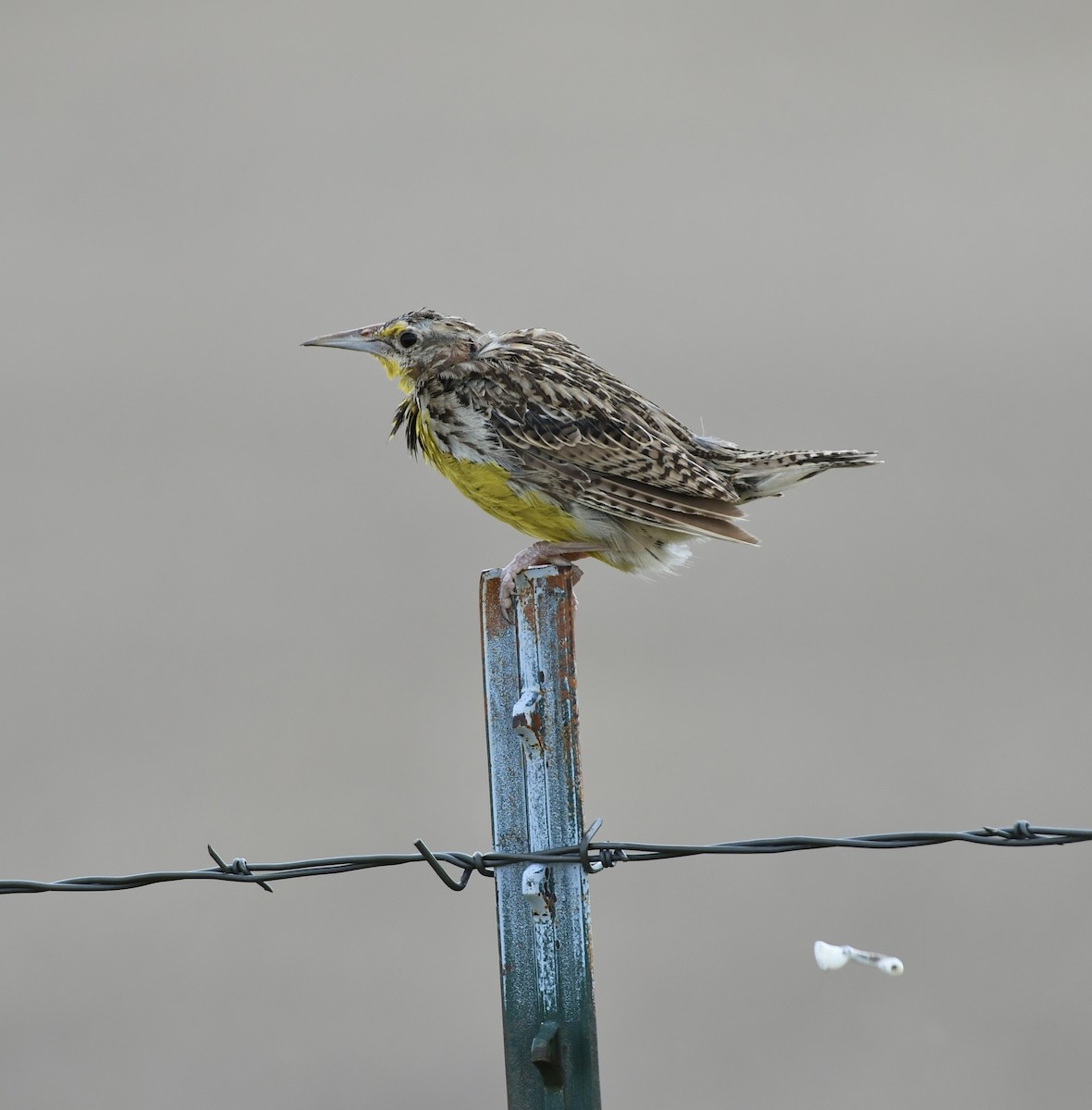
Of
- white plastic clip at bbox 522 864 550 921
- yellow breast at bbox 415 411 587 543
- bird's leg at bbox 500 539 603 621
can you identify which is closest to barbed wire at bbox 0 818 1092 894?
white plastic clip at bbox 522 864 550 921

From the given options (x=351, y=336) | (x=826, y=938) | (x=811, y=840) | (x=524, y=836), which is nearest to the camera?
(x=811, y=840)

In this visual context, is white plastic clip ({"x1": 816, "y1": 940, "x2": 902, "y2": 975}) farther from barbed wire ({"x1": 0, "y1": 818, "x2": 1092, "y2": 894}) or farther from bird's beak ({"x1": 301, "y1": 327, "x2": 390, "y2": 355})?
bird's beak ({"x1": 301, "y1": 327, "x2": 390, "y2": 355})

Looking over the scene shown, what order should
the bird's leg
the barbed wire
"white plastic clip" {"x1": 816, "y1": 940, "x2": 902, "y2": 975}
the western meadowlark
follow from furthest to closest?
the western meadowlark, the bird's leg, the barbed wire, "white plastic clip" {"x1": 816, "y1": 940, "x2": 902, "y2": 975}

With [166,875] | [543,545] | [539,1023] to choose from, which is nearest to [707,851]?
[539,1023]

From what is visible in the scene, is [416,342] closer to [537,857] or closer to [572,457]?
[572,457]

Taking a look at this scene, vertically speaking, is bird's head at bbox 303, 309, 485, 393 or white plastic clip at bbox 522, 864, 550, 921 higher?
bird's head at bbox 303, 309, 485, 393

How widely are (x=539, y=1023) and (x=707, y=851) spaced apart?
21.9 inches

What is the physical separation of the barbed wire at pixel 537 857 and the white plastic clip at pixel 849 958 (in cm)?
24

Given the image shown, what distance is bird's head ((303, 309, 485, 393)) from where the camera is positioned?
5.14 metres

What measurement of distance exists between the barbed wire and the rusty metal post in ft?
0.13

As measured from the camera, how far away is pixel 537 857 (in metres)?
3.28

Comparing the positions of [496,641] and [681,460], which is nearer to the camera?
[496,641]

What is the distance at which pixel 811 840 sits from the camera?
3.12 metres

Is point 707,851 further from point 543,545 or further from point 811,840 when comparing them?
point 543,545
